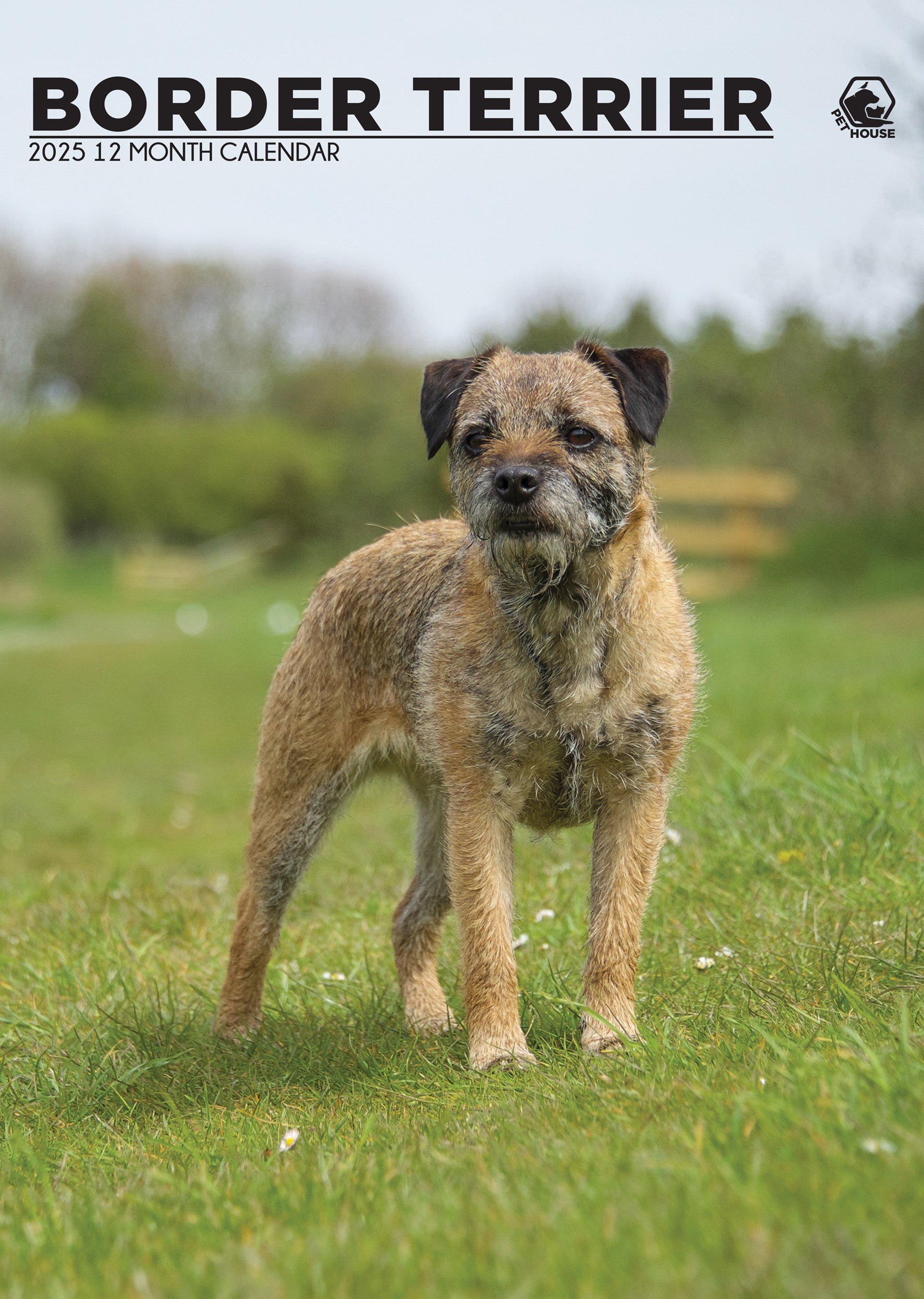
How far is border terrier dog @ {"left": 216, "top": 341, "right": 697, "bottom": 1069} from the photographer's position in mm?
3771

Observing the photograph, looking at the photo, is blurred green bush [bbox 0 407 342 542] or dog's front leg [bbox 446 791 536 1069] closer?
dog's front leg [bbox 446 791 536 1069]

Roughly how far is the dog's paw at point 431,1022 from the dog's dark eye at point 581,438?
1.74 metres

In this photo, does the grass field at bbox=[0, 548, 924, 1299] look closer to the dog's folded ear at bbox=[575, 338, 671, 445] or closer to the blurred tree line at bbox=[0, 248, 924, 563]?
the dog's folded ear at bbox=[575, 338, 671, 445]

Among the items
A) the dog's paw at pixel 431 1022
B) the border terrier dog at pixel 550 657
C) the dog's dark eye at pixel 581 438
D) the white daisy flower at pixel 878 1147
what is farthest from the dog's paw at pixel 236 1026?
the white daisy flower at pixel 878 1147

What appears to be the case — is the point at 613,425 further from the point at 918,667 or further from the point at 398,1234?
the point at 918,667

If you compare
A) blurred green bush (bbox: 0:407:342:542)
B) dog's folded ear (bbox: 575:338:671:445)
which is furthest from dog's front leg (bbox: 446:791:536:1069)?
blurred green bush (bbox: 0:407:342:542)

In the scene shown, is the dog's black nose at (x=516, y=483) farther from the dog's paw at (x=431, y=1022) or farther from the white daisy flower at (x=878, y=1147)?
the white daisy flower at (x=878, y=1147)

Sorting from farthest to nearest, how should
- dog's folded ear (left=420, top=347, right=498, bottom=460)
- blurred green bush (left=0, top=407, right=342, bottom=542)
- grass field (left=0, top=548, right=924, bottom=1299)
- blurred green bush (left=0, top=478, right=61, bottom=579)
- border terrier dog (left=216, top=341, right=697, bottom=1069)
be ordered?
blurred green bush (left=0, top=407, right=342, bottom=542)
blurred green bush (left=0, top=478, right=61, bottom=579)
dog's folded ear (left=420, top=347, right=498, bottom=460)
border terrier dog (left=216, top=341, right=697, bottom=1069)
grass field (left=0, top=548, right=924, bottom=1299)

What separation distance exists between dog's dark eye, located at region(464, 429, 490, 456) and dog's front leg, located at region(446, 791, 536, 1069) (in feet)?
3.26

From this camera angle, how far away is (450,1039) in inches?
160

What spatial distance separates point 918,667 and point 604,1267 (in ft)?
26.3

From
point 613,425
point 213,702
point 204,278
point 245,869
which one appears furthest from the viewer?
point 204,278

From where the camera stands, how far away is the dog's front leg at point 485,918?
3803 mm

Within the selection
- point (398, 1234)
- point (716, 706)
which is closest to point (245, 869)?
point (398, 1234)
